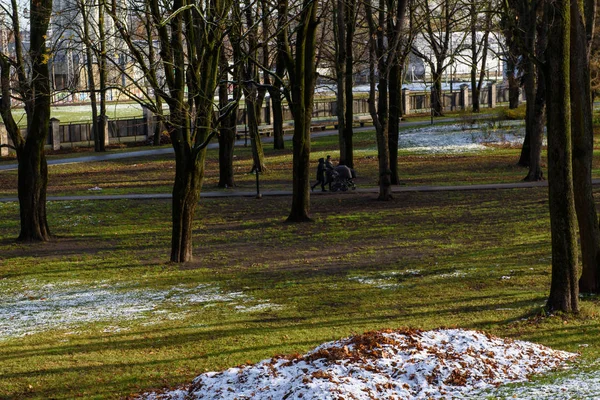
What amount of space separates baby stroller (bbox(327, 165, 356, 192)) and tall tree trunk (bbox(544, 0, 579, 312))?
16416mm

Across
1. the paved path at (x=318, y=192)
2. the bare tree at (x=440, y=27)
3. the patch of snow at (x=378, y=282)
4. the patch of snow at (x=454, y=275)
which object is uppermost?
the bare tree at (x=440, y=27)

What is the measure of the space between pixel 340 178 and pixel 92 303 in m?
14.7

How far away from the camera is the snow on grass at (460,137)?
43.2 meters

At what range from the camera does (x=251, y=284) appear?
15.8 m

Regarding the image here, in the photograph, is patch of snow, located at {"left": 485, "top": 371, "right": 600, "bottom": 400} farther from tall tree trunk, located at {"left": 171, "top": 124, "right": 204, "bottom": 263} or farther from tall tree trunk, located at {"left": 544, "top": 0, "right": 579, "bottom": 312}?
tall tree trunk, located at {"left": 171, "top": 124, "right": 204, "bottom": 263}

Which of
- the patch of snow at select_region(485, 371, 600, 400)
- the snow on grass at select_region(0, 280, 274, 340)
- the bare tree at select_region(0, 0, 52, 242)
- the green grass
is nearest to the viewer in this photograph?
the patch of snow at select_region(485, 371, 600, 400)

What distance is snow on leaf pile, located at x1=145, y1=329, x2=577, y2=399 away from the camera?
7.79m

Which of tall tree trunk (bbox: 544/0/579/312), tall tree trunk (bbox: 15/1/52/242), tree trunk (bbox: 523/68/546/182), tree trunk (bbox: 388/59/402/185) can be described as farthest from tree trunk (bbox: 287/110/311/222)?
tall tree trunk (bbox: 544/0/579/312)

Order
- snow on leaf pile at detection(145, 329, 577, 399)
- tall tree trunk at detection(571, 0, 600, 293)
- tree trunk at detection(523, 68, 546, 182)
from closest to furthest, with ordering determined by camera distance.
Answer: snow on leaf pile at detection(145, 329, 577, 399) < tall tree trunk at detection(571, 0, 600, 293) < tree trunk at detection(523, 68, 546, 182)

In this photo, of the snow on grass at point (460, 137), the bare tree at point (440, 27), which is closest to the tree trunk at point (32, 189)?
the bare tree at point (440, 27)

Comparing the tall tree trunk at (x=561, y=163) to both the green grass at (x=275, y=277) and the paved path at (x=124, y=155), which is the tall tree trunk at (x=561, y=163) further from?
the paved path at (x=124, y=155)

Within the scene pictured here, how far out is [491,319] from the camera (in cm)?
1202

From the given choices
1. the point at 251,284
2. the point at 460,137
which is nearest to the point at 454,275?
the point at 251,284

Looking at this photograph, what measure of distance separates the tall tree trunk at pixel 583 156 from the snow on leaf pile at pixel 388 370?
4.35m
